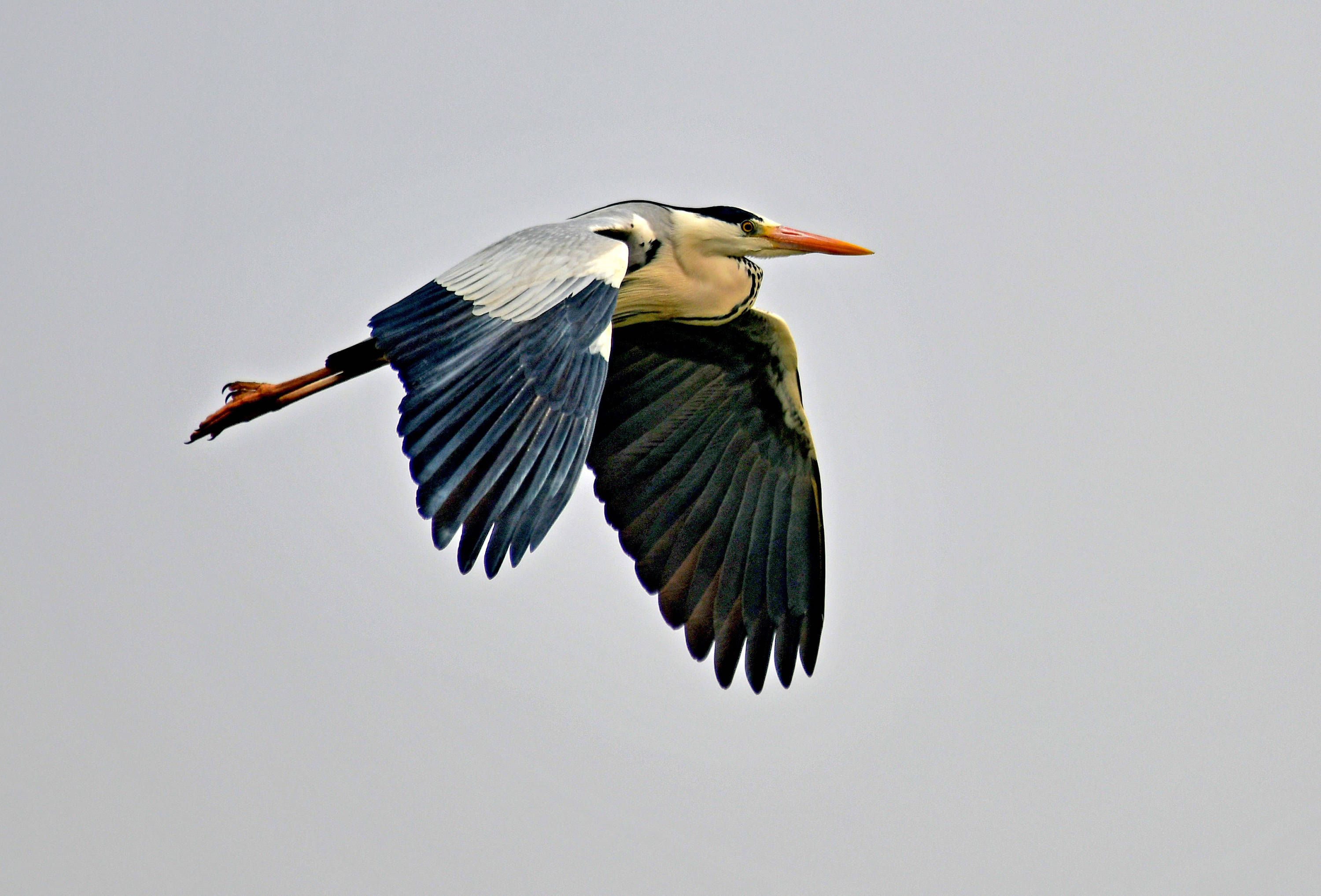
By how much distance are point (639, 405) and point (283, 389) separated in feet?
5.40

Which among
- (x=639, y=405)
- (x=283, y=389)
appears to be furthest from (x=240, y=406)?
(x=639, y=405)

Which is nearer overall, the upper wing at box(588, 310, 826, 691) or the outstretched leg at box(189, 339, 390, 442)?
the outstretched leg at box(189, 339, 390, 442)

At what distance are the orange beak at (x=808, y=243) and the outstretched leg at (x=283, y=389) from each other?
183 centimetres

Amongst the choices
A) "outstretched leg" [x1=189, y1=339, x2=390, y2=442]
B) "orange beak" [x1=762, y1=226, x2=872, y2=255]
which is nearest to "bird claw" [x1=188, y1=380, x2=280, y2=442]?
"outstretched leg" [x1=189, y1=339, x2=390, y2=442]

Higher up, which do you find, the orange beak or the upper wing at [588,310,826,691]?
the orange beak

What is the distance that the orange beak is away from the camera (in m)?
7.32

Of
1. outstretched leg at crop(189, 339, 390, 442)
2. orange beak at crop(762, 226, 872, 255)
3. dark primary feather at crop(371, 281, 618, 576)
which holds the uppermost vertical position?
orange beak at crop(762, 226, 872, 255)

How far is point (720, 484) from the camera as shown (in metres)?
7.64

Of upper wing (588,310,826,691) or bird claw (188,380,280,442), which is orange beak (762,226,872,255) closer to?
upper wing (588,310,826,691)

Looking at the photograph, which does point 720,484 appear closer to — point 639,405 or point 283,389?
point 639,405

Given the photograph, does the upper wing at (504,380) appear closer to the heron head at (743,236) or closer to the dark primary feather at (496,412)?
the dark primary feather at (496,412)

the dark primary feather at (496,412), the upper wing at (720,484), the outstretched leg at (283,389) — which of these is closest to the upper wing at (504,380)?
the dark primary feather at (496,412)

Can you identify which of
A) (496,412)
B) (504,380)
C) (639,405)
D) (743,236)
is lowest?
(496,412)

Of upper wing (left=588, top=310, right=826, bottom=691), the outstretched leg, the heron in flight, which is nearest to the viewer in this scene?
the heron in flight
